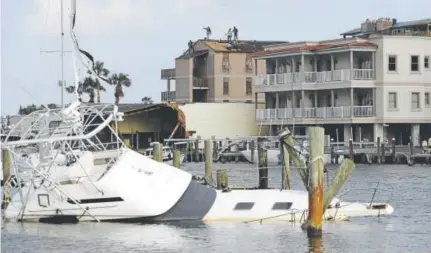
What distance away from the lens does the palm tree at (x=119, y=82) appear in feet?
397

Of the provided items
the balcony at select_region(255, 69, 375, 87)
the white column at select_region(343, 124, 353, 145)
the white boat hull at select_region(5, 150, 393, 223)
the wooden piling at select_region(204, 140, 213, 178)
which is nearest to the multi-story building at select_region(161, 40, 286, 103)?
the balcony at select_region(255, 69, 375, 87)

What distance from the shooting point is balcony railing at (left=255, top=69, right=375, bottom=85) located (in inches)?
3600

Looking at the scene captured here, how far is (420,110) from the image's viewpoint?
92.6m

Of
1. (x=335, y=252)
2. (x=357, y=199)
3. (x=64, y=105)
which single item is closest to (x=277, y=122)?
(x=357, y=199)

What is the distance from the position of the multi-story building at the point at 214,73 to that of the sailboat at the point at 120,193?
7449 cm

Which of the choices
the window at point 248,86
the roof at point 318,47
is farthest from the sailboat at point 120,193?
the window at point 248,86

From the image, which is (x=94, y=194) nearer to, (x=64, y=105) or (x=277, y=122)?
(x=64, y=105)

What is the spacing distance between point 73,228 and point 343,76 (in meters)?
54.9

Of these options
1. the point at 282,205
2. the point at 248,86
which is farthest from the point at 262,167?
the point at 248,86

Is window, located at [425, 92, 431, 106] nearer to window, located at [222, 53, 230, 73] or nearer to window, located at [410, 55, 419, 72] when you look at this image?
window, located at [410, 55, 419, 72]

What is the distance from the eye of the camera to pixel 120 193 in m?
39.2

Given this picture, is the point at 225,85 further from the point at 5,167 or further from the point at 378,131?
the point at 5,167

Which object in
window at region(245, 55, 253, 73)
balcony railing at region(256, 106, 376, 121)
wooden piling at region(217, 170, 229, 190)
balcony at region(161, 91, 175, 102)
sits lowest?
wooden piling at region(217, 170, 229, 190)

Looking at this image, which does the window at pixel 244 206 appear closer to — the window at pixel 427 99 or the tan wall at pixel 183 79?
the window at pixel 427 99
